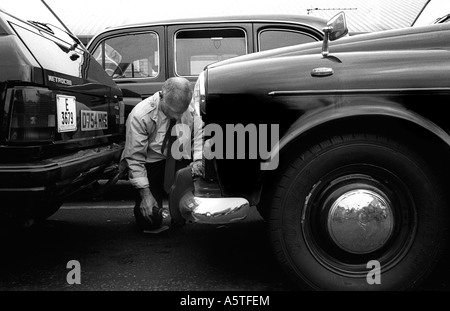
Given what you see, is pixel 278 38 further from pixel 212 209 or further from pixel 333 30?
pixel 212 209

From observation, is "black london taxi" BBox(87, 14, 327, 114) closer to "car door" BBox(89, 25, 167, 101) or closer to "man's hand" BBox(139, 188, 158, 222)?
"car door" BBox(89, 25, 167, 101)

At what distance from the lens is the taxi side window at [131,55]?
4664 mm

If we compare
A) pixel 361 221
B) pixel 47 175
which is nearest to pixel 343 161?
pixel 361 221

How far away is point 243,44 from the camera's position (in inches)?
182

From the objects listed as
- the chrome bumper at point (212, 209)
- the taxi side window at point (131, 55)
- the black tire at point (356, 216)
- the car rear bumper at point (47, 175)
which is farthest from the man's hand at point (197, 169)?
the taxi side window at point (131, 55)

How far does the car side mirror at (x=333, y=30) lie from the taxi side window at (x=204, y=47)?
90.8 inches

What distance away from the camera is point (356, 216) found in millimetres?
2123

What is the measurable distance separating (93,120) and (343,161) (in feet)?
5.63

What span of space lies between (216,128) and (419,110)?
3.07ft

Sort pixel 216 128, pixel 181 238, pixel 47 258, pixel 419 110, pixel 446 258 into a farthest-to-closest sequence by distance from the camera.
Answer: pixel 181 238 < pixel 47 258 < pixel 446 258 < pixel 216 128 < pixel 419 110

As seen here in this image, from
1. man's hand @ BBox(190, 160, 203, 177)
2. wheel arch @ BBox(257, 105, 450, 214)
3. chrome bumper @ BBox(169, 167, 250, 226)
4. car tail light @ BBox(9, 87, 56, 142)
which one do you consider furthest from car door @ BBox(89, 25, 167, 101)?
wheel arch @ BBox(257, 105, 450, 214)

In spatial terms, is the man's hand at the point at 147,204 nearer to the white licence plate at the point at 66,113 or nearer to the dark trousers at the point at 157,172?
the dark trousers at the point at 157,172
